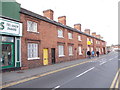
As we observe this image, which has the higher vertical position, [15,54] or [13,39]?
[13,39]

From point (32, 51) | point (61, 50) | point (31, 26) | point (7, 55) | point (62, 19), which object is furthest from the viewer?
point (62, 19)

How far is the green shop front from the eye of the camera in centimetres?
1076

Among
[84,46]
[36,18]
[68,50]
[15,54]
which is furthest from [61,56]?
[84,46]

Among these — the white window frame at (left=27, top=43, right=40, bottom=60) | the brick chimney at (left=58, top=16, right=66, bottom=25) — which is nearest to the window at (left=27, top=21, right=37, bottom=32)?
the white window frame at (left=27, top=43, right=40, bottom=60)

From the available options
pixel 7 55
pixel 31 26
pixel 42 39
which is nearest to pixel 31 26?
pixel 31 26

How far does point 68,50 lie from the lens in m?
22.5

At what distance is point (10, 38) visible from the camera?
37.8ft

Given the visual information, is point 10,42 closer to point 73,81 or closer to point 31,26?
point 31,26

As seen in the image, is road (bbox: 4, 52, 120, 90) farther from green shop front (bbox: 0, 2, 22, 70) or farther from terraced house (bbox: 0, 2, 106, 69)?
terraced house (bbox: 0, 2, 106, 69)

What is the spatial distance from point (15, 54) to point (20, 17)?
12.8 ft

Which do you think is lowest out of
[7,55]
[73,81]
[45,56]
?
[73,81]

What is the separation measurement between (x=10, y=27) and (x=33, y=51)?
4.16 metres

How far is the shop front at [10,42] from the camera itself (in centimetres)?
1076

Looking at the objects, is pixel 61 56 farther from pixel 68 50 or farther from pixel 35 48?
pixel 35 48
